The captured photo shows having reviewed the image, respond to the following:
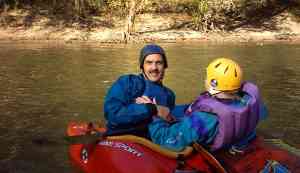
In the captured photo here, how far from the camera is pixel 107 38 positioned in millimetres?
23344

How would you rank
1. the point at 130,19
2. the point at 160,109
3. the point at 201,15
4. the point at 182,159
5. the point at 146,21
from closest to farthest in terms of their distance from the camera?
the point at 182,159 → the point at 160,109 → the point at 130,19 → the point at 201,15 → the point at 146,21

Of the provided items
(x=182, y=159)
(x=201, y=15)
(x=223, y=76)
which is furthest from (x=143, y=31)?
(x=223, y=76)

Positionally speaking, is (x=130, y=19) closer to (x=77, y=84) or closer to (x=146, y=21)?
(x=146, y=21)

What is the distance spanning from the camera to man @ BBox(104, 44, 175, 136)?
5000mm

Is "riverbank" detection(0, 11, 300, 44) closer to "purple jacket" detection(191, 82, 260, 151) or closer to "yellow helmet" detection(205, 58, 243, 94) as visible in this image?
"purple jacket" detection(191, 82, 260, 151)

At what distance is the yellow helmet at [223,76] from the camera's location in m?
4.31

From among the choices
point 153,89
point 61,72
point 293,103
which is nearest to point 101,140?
point 153,89

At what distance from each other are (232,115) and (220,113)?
115 mm

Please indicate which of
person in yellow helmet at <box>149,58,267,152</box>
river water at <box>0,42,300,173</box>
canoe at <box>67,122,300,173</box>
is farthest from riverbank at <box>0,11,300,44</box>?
person in yellow helmet at <box>149,58,267,152</box>

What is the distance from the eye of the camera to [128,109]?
5.05 metres

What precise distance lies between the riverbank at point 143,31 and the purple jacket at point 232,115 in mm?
18227

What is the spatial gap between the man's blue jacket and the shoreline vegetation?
56.9 ft

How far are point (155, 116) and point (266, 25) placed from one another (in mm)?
23187

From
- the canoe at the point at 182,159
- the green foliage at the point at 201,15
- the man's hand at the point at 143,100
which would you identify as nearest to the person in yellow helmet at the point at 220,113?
the canoe at the point at 182,159
